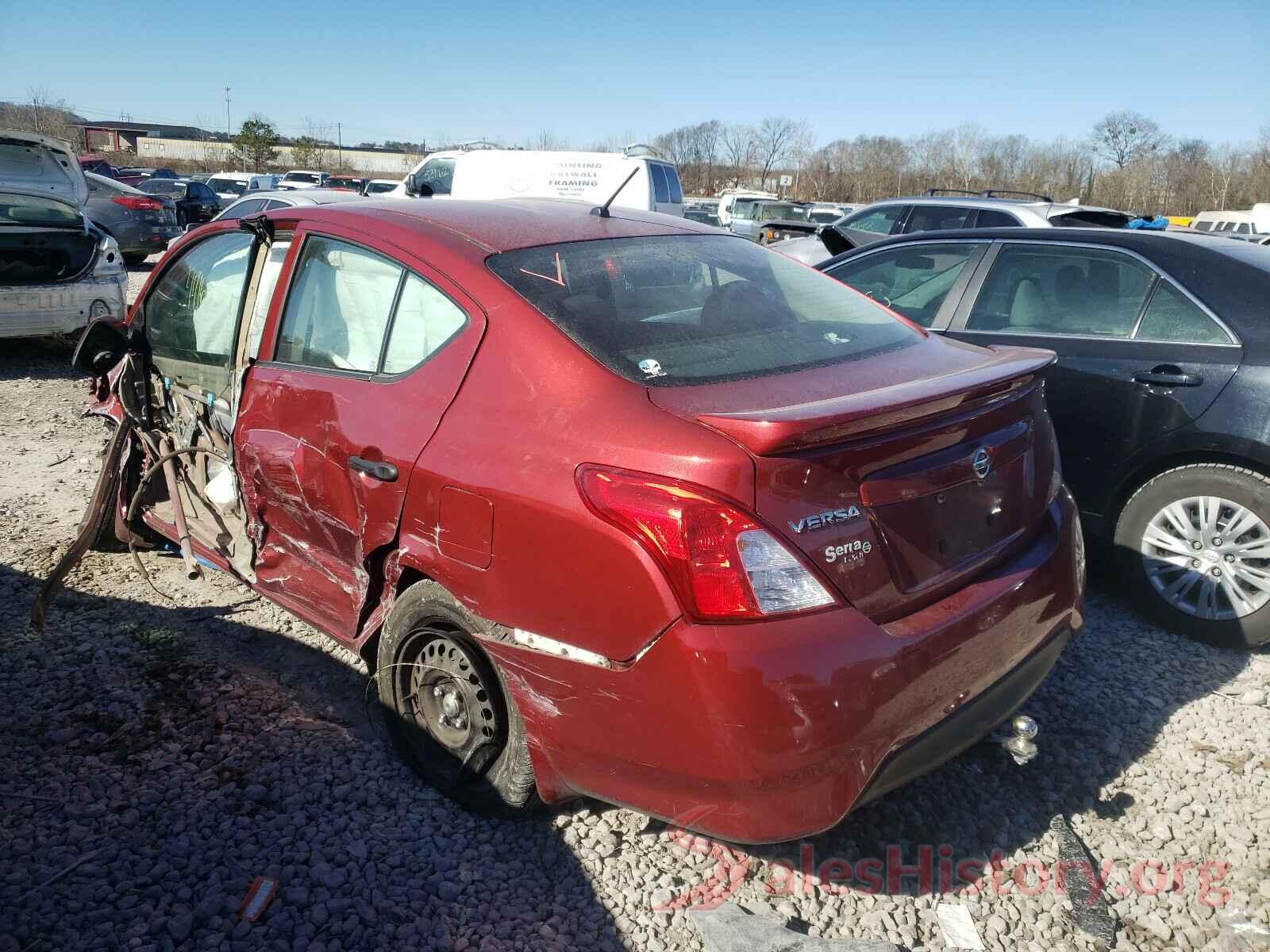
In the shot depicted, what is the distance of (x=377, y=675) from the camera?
290cm

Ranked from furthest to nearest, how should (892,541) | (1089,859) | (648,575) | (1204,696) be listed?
(1204,696)
(1089,859)
(892,541)
(648,575)

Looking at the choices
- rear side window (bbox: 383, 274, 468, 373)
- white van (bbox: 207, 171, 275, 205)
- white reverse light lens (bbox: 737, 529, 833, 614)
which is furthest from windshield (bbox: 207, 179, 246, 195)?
white reverse light lens (bbox: 737, 529, 833, 614)

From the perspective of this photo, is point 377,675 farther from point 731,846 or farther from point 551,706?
point 731,846

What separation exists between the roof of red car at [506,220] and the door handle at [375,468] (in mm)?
695

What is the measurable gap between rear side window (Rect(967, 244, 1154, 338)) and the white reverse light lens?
2.83m

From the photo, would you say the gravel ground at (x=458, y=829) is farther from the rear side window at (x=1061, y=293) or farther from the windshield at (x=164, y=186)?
the windshield at (x=164, y=186)

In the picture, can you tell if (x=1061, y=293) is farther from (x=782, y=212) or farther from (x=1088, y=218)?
(x=782, y=212)

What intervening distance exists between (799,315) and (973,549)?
3.19 ft

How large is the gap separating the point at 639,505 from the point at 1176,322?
3.00 meters

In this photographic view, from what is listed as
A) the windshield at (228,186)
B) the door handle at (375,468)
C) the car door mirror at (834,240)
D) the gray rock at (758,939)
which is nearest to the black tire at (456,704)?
the door handle at (375,468)

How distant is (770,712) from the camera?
76.7 inches

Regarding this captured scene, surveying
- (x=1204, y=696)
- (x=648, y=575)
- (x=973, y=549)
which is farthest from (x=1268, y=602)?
(x=648, y=575)

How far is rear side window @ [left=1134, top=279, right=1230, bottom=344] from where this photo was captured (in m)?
3.78

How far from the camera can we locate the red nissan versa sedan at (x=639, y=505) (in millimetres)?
1996
